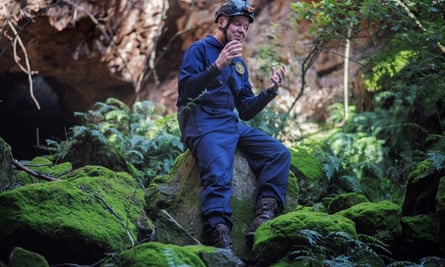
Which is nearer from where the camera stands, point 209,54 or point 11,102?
point 209,54

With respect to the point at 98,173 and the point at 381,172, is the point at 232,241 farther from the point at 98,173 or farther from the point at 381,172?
the point at 381,172

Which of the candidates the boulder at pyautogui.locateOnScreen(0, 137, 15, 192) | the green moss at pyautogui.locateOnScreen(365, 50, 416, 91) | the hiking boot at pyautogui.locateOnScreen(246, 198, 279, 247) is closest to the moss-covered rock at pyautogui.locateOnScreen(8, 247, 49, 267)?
the boulder at pyautogui.locateOnScreen(0, 137, 15, 192)

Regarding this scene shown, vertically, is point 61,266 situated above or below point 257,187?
below

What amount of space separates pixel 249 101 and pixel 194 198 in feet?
3.89

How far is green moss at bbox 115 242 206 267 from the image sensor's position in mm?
3133

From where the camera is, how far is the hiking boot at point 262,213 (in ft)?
14.4

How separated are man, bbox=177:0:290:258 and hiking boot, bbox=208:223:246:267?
0.13 ft

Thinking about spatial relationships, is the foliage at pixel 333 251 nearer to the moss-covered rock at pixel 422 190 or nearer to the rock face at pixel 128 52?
the moss-covered rock at pixel 422 190

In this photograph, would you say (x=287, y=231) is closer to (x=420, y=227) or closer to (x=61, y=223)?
(x=420, y=227)

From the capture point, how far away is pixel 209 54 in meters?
4.93

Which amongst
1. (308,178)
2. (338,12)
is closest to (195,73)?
(308,178)

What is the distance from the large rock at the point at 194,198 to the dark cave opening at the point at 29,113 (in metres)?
7.72

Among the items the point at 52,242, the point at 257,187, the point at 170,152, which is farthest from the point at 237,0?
the point at 170,152

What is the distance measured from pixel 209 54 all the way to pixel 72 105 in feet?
28.3
